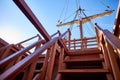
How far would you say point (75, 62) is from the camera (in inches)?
84.9

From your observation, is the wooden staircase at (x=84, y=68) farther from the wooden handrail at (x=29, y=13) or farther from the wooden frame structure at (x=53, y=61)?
the wooden handrail at (x=29, y=13)

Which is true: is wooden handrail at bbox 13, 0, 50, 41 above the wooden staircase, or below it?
above

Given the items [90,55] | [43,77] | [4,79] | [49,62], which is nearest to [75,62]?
[90,55]

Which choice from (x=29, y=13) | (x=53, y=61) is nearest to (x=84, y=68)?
(x=53, y=61)

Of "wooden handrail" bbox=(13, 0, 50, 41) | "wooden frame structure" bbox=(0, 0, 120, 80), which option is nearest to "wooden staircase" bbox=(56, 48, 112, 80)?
"wooden frame structure" bbox=(0, 0, 120, 80)

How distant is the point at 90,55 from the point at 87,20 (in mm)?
8718

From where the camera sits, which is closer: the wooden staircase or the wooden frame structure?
the wooden frame structure

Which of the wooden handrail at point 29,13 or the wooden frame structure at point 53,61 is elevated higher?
the wooden handrail at point 29,13

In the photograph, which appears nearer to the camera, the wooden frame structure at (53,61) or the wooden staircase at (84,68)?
the wooden frame structure at (53,61)

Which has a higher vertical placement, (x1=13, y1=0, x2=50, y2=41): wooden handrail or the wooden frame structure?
(x1=13, y1=0, x2=50, y2=41): wooden handrail

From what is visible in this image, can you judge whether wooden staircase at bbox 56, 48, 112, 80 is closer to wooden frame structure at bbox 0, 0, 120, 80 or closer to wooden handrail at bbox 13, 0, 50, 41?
wooden frame structure at bbox 0, 0, 120, 80

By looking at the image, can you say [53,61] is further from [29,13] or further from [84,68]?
[84,68]

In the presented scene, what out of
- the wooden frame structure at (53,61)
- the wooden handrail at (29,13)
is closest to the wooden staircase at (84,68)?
the wooden frame structure at (53,61)

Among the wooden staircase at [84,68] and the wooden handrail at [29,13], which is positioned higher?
the wooden handrail at [29,13]
